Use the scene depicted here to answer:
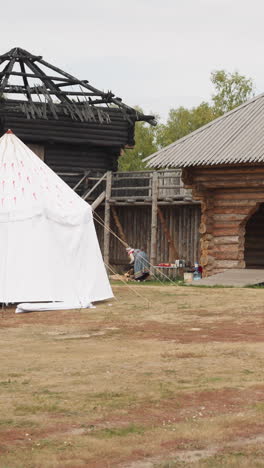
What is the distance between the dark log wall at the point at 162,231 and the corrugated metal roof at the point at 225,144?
3.16 meters

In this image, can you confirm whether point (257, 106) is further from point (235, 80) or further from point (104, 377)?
point (235, 80)

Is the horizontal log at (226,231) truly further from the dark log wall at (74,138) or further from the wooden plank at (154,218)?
the dark log wall at (74,138)

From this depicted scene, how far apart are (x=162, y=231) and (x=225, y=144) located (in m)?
5.42

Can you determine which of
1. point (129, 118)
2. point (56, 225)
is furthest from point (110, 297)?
point (129, 118)

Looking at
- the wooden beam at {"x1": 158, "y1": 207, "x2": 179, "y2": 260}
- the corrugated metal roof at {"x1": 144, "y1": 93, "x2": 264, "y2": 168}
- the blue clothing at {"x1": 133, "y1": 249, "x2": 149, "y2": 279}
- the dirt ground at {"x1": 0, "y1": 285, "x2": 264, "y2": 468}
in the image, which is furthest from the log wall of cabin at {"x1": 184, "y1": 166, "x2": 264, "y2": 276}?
the dirt ground at {"x1": 0, "y1": 285, "x2": 264, "y2": 468}

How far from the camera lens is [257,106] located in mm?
24781

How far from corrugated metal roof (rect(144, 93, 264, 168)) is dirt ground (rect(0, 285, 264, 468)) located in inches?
311

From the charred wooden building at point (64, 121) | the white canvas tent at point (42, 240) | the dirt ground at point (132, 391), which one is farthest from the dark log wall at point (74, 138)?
the dirt ground at point (132, 391)

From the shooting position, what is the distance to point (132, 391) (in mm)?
8102

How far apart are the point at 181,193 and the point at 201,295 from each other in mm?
8391

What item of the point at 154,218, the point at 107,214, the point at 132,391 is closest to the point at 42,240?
the point at 132,391

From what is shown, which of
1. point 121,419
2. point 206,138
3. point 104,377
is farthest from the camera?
point 206,138

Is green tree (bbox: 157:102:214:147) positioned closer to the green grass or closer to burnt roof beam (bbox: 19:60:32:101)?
burnt roof beam (bbox: 19:60:32:101)

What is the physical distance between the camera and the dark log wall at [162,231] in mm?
26750
